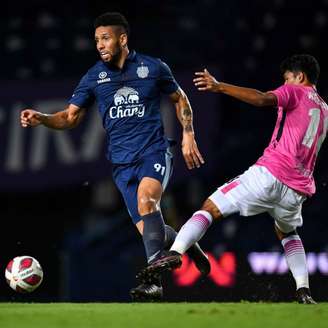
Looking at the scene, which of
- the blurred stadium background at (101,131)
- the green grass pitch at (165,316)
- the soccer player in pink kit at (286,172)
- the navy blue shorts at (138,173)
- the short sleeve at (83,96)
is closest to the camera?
the green grass pitch at (165,316)

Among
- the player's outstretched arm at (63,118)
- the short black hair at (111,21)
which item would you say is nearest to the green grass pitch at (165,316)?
the player's outstretched arm at (63,118)

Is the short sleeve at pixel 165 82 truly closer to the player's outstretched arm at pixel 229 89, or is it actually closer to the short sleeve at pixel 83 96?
the short sleeve at pixel 83 96

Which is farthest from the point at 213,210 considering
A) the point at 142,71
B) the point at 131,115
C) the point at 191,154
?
the point at 142,71

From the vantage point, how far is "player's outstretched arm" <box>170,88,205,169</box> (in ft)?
20.9

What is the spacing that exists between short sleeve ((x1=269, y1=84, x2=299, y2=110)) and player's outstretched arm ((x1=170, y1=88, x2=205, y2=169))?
0.65 m

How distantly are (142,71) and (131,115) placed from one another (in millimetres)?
350

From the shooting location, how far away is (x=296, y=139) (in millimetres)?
6219

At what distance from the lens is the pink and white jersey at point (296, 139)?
621 centimetres

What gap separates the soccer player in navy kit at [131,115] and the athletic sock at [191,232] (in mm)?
295

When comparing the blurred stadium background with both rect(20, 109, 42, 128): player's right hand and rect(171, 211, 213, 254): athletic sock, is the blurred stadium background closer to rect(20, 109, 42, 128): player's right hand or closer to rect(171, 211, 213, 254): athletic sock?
rect(20, 109, 42, 128): player's right hand

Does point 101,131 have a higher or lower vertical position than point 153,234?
lower

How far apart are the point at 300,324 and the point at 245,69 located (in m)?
8.59

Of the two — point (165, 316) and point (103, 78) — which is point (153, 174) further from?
point (165, 316)

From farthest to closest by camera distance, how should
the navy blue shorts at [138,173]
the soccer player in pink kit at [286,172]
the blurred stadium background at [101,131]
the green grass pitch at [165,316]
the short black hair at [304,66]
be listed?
1. the blurred stadium background at [101,131]
2. the navy blue shorts at [138,173]
3. the short black hair at [304,66]
4. the soccer player in pink kit at [286,172]
5. the green grass pitch at [165,316]
